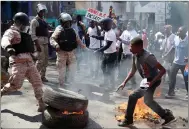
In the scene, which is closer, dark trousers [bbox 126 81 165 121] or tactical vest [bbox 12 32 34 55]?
dark trousers [bbox 126 81 165 121]

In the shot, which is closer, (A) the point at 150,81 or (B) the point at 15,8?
(A) the point at 150,81

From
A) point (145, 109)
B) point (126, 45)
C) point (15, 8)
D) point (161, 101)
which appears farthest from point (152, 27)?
point (145, 109)

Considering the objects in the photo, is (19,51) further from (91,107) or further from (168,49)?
(168,49)

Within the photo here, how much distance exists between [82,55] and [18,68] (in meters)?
5.98

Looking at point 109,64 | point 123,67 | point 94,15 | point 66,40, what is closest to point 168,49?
point 123,67

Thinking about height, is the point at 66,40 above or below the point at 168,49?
above

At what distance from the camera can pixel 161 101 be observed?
7465 millimetres

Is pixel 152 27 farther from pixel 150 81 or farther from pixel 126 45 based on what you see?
pixel 150 81

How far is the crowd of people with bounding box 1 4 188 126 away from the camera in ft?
17.6

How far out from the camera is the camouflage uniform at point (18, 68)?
5.40 meters

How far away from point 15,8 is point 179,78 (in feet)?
31.6

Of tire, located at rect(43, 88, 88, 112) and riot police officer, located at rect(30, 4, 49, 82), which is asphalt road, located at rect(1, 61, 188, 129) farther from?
riot police officer, located at rect(30, 4, 49, 82)

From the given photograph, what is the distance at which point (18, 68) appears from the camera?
5.52m

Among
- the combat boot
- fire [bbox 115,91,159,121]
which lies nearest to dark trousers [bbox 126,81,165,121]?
fire [bbox 115,91,159,121]
